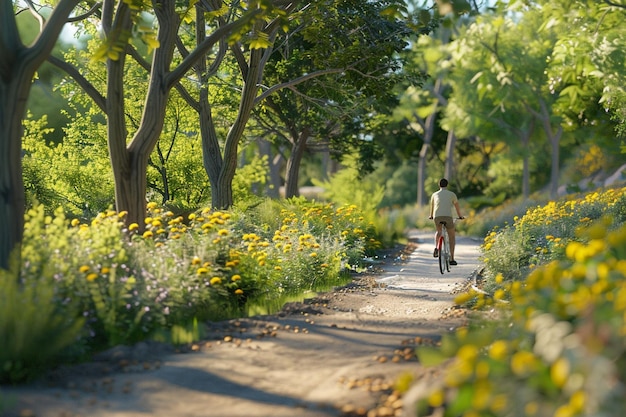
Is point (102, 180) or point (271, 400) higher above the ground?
point (102, 180)

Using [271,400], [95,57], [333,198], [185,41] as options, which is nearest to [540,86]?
[333,198]

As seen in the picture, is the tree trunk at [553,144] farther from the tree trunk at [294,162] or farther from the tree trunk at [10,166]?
the tree trunk at [10,166]

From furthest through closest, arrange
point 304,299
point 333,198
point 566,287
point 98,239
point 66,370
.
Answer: point 333,198 < point 304,299 < point 98,239 < point 66,370 < point 566,287

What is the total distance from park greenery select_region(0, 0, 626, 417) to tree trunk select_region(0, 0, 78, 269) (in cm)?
2

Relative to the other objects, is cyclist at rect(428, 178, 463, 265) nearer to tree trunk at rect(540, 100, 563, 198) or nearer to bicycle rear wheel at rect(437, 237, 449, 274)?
bicycle rear wheel at rect(437, 237, 449, 274)

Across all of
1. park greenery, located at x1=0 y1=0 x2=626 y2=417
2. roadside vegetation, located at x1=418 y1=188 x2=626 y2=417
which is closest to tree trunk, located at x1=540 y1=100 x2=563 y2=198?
park greenery, located at x1=0 y1=0 x2=626 y2=417

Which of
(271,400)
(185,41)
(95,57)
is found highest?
(185,41)

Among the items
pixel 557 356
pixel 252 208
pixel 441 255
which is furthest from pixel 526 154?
pixel 557 356

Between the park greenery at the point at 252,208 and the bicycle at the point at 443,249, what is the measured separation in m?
1.18

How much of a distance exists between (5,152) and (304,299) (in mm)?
4472

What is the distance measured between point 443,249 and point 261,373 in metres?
9.45

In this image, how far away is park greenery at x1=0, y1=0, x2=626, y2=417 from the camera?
446cm

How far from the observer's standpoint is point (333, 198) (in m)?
29.5

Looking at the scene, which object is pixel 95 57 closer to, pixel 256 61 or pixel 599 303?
pixel 599 303
